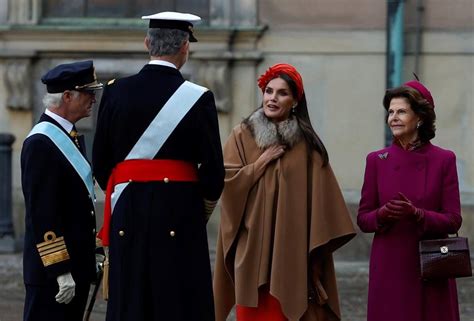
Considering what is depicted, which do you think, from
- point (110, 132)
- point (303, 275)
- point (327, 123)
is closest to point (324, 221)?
point (303, 275)

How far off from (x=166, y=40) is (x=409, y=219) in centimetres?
149

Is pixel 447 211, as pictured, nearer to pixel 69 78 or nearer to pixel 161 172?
pixel 161 172

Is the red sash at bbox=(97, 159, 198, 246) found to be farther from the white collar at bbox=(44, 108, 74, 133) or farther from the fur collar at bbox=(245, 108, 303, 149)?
the fur collar at bbox=(245, 108, 303, 149)

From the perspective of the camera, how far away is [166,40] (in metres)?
5.87

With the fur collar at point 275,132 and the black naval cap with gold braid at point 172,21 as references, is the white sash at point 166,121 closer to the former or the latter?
the black naval cap with gold braid at point 172,21

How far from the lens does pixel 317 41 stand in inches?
473

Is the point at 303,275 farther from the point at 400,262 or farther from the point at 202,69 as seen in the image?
the point at 202,69

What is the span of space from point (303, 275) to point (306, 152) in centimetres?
62

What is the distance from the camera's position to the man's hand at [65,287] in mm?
6008

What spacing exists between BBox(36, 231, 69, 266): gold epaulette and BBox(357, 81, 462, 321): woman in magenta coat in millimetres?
1504

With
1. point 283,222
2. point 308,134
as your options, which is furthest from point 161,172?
point 308,134

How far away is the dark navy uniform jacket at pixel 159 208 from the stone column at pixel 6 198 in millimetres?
6184

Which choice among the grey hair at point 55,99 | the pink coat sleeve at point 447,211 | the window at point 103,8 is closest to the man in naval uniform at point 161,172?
the grey hair at point 55,99

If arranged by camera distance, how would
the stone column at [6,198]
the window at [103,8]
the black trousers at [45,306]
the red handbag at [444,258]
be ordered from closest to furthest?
the black trousers at [45,306]
the red handbag at [444,258]
the stone column at [6,198]
the window at [103,8]
